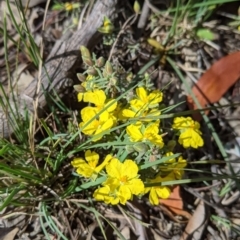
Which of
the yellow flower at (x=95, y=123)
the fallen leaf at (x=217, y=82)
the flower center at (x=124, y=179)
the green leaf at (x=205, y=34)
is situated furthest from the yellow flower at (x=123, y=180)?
the green leaf at (x=205, y=34)

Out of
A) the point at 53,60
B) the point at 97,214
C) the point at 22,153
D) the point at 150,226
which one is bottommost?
the point at 150,226

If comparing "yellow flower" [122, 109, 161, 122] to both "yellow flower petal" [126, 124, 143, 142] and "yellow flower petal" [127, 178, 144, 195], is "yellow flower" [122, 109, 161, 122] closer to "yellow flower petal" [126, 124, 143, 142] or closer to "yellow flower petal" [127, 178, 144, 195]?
"yellow flower petal" [126, 124, 143, 142]

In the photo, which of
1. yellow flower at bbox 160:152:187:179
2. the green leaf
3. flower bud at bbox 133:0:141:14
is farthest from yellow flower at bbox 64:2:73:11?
yellow flower at bbox 160:152:187:179

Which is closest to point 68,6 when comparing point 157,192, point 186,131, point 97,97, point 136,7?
point 136,7

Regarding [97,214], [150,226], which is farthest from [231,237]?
[97,214]

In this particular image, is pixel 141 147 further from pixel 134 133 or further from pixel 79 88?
pixel 79 88

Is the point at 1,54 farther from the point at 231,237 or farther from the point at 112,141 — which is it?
the point at 231,237

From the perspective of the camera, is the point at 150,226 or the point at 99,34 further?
the point at 99,34
